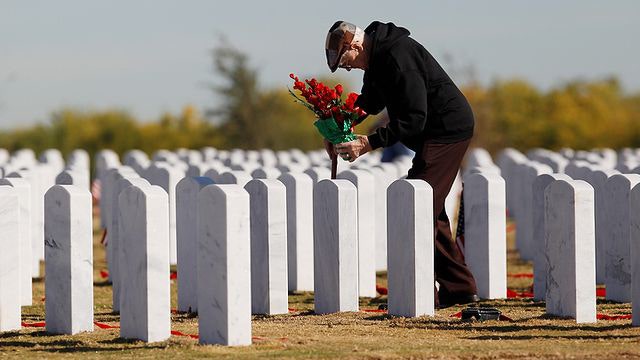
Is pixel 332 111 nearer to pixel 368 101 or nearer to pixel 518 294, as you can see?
pixel 368 101

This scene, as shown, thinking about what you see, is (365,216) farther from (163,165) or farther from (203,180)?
(163,165)

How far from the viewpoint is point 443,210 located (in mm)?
9859

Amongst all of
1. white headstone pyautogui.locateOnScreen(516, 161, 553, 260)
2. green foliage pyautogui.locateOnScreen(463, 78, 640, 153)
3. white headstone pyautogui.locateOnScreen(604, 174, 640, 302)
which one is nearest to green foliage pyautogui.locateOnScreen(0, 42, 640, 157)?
green foliage pyautogui.locateOnScreen(463, 78, 640, 153)

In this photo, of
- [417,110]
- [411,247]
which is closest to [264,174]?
[417,110]

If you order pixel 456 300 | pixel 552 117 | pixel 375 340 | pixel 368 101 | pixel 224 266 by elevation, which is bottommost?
pixel 375 340

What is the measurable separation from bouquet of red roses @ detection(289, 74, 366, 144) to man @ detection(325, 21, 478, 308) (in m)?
0.11

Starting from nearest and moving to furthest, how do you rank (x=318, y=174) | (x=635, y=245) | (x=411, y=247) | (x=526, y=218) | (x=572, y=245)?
(x=635, y=245) < (x=572, y=245) < (x=411, y=247) < (x=318, y=174) < (x=526, y=218)

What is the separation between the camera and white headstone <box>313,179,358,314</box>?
9.73m

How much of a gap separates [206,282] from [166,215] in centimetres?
49

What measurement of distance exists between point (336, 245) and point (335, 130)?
0.78m

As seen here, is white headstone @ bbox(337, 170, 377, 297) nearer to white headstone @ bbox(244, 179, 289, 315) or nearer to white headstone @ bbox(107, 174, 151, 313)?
white headstone @ bbox(244, 179, 289, 315)

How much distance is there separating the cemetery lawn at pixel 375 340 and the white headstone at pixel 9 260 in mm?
130

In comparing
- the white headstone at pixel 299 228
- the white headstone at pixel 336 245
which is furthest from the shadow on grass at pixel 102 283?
the white headstone at pixel 336 245

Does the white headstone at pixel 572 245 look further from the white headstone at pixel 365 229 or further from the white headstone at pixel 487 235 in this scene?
the white headstone at pixel 365 229
